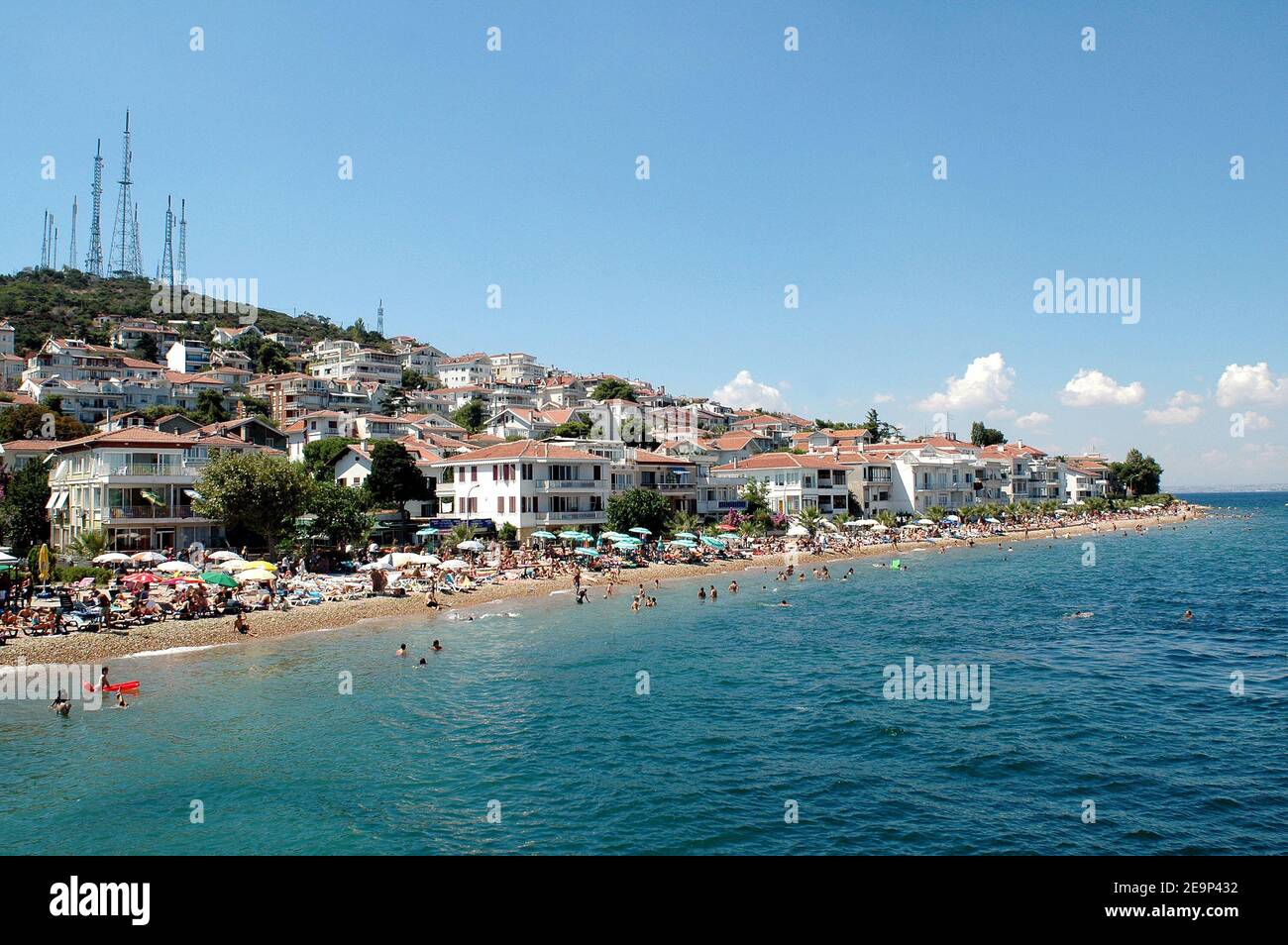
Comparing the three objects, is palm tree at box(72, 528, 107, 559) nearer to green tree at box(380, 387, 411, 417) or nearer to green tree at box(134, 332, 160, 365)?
green tree at box(380, 387, 411, 417)

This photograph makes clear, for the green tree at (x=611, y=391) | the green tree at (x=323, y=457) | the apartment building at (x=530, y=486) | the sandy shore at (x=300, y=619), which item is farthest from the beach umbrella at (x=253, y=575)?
the green tree at (x=611, y=391)

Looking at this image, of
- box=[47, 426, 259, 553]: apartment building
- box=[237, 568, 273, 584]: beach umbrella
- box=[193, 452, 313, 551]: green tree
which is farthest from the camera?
box=[47, 426, 259, 553]: apartment building

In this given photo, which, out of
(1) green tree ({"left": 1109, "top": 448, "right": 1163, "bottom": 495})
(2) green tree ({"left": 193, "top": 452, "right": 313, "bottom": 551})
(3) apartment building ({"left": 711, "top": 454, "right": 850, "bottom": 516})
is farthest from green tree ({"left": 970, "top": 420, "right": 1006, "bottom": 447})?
(2) green tree ({"left": 193, "top": 452, "right": 313, "bottom": 551})

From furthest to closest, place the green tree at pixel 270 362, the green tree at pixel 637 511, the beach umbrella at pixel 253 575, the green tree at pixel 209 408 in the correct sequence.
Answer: the green tree at pixel 270 362 < the green tree at pixel 209 408 < the green tree at pixel 637 511 < the beach umbrella at pixel 253 575

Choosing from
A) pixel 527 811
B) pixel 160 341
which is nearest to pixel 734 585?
pixel 527 811

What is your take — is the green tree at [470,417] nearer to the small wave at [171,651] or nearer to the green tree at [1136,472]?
the small wave at [171,651]
